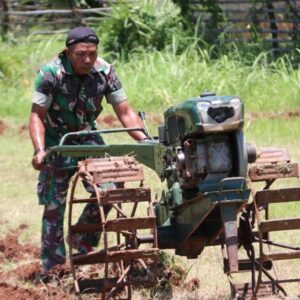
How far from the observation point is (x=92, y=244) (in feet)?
26.1

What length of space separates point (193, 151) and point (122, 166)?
0.50m

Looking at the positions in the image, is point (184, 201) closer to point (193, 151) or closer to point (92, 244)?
point (193, 151)

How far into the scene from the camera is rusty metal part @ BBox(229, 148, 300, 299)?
5992 millimetres

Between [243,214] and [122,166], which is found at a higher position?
[122,166]

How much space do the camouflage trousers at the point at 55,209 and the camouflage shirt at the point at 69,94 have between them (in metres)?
0.20

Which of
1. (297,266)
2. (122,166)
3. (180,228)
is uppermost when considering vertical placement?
(122,166)

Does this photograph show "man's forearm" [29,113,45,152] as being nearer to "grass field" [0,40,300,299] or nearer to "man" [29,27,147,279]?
"man" [29,27,147,279]

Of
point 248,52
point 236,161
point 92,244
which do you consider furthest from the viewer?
point 248,52

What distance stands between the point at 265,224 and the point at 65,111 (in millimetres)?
1995

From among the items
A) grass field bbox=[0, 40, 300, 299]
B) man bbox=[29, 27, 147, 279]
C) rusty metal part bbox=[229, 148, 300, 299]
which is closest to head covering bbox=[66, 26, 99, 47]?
man bbox=[29, 27, 147, 279]

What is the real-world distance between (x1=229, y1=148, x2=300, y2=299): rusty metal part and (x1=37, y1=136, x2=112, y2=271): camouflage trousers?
4.34 ft

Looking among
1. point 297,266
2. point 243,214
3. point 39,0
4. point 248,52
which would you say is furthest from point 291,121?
point 39,0

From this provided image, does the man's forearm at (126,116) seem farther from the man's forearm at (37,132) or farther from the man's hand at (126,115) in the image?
the man's forearm at (37,132)

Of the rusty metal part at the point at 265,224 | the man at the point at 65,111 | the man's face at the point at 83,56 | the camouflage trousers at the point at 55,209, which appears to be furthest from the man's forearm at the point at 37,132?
the rusty metal part at the point at 265,224
